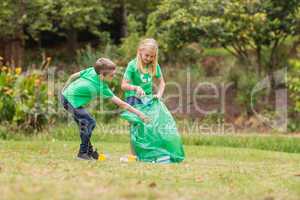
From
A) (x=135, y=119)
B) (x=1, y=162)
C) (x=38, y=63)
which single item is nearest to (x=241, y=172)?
(x=135, y=119)

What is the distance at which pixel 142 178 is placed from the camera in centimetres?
707

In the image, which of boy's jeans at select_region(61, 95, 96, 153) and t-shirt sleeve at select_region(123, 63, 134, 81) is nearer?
boy's jeans at select_region(61, 95, 96, 153)

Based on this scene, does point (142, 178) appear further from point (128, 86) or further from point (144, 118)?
point (128, 86)

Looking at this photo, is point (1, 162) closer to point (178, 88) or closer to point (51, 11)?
point (178, 88)

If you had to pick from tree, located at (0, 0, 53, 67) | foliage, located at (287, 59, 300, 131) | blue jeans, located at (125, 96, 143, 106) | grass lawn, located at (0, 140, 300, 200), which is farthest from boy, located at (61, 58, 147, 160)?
tree, located at (0, 0, 53, 67)

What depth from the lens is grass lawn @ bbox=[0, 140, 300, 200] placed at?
582cm

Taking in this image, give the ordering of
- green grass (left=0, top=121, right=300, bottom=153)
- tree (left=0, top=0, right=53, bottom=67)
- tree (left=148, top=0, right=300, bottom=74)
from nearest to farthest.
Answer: green grass (left=0, top=121, right=300, bottom=153) < tree (left=148, top=0, right=300, bottom=74) < tree (left=0, top=0, right=53, bottom=67)

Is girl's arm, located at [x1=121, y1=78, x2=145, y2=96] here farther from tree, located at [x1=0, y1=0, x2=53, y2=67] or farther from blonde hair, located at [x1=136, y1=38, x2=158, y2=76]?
tree, located at [x1=0, y1=0, x2=53, y2=67]

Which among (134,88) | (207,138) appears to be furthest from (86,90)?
(207,138)

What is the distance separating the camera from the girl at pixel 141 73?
9.26 meters

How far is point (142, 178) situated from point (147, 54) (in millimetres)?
2616

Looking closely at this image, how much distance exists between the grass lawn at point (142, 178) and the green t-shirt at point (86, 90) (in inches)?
31.6

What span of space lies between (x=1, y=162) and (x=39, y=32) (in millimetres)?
13706

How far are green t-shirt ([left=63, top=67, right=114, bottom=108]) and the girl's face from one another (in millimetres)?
707
